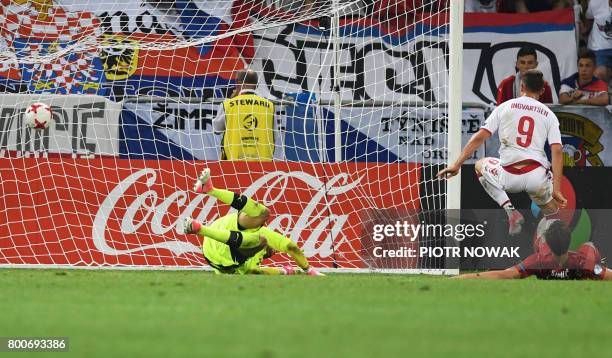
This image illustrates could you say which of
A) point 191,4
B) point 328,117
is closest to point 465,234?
point 328,117

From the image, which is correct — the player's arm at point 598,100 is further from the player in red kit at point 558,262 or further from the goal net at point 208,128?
the player in red kit at point 558,262

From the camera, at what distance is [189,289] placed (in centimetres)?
830

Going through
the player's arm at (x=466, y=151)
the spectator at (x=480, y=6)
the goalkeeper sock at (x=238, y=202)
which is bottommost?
the goalkeeper sock at (x=238, y=202)

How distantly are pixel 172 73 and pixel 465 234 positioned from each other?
168 inches

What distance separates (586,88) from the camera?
15461mm

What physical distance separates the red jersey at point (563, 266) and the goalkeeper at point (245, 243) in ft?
5.98

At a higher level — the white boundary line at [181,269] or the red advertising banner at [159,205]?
the red advertising banner at [159,205]

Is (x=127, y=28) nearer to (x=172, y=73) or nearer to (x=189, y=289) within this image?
(x=172, y=73)

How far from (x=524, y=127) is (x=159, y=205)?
359cm

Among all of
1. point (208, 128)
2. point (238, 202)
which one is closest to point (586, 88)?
point (208, 128)

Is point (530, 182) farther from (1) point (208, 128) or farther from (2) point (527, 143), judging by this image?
(1) point (208, 128)

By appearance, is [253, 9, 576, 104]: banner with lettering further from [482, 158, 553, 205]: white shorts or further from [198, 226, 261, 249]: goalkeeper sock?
[198, 226, 261, 249]: goalkeeper sock

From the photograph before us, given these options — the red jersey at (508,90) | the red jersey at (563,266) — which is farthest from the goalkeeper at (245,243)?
the red jersey at (508,90)

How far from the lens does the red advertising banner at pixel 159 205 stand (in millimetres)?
11875
